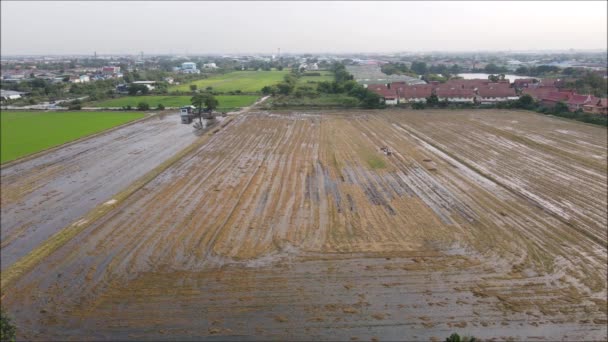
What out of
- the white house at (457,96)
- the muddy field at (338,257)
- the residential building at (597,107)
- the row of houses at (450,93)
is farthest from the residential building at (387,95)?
the muddy field at (338,257)

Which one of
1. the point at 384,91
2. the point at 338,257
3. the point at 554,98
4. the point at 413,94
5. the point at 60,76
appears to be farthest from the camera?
the point at 60,76

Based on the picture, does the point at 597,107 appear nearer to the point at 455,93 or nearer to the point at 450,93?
the point at 455,93

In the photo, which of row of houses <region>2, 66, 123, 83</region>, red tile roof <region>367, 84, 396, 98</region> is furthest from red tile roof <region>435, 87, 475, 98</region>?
row of houses <region>2, 66, 123, 83</region>

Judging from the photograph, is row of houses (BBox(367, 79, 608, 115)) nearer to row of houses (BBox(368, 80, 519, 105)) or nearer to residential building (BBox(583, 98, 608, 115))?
row of houses (BBox(368, 80, 519, 105))

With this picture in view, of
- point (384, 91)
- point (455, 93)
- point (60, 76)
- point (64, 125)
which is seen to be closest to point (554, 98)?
point (455, 93)

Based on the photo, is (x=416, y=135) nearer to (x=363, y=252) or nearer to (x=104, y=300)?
(x=363, y=252)

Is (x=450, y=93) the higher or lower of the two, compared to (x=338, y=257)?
higher

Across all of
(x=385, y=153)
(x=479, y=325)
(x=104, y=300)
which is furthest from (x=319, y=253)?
(x=385, y=153)
